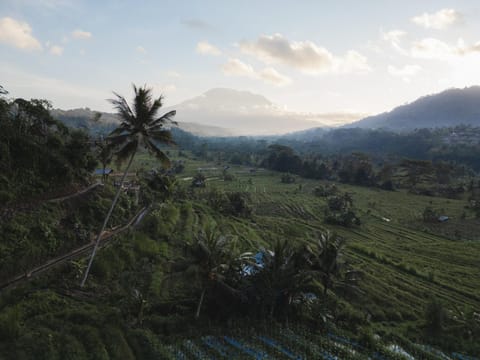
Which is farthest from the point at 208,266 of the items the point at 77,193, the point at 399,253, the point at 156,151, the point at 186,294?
the point at 399,253

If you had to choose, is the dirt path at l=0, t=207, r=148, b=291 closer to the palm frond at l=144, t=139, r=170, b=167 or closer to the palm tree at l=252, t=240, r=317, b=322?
the palm frond at l=144, t=139, r=170, b=167

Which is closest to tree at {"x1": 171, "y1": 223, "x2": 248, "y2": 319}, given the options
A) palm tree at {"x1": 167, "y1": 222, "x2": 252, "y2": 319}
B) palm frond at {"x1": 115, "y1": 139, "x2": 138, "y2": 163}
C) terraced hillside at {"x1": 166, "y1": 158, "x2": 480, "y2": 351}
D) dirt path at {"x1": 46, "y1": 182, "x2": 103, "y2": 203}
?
palm tree at {"x1": 167, "y1": 222, "x2": 252, "y2": 319}

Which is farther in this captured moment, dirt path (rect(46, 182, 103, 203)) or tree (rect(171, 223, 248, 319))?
dirt path (rect(46, 182, 103, 203))

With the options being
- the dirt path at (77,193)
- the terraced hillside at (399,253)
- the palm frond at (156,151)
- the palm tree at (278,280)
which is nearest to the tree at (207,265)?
the palm tree at (278,280)

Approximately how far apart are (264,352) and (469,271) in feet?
97.7

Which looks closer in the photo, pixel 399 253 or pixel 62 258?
pixel 62 258

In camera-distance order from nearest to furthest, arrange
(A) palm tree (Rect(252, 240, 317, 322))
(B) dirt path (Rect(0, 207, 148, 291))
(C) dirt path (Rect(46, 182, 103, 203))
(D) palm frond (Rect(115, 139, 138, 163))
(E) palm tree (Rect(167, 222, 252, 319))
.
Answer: (B) dirt path (Rect(0, 207, 148, 291)), (E) palm tree (Rect(167, 222, 252, 319)), (A) palm tree (Rect(252, 240, 317, 322)), (D) palm frond (Rect(115, 139, 138, 163)), (C) dirt path (Rect(46, 182, 103, 203))

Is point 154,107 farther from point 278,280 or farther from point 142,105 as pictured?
point 278,280

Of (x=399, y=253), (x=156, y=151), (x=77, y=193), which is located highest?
(x=156, y=151)

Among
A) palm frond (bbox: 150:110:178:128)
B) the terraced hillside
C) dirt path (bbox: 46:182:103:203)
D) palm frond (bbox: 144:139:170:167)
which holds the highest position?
palm frond (bbox: 150:110:178:128)

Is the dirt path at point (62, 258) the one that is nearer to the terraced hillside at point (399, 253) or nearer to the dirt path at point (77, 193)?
the dirt path at point (77, 193)

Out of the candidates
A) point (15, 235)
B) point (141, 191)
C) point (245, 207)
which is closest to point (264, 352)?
point (15, 235)

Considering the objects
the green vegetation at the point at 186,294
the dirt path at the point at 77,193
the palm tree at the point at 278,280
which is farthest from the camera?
the dirt path at the point at 77,193

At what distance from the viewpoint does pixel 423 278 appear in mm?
27781
